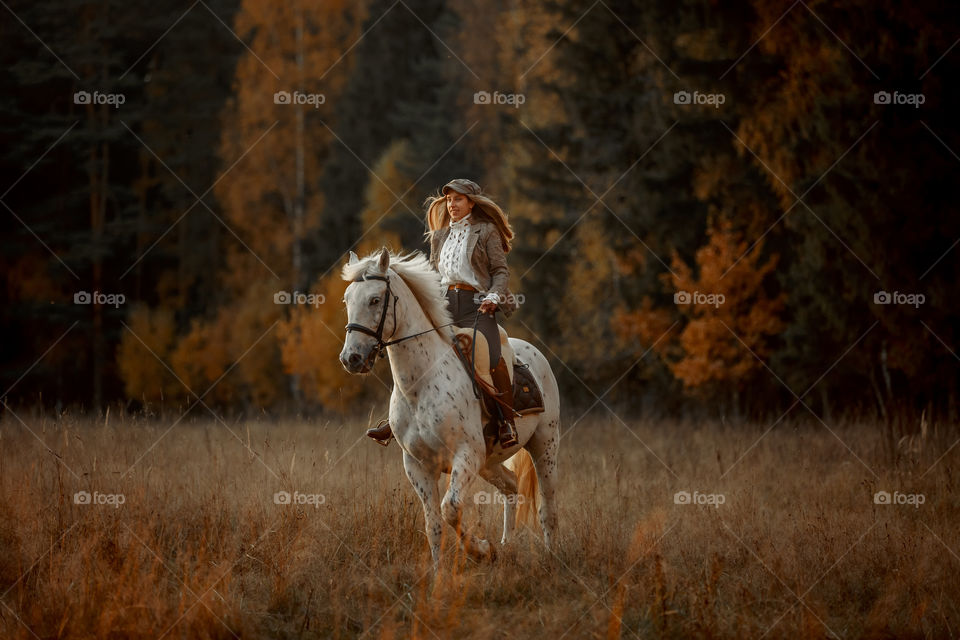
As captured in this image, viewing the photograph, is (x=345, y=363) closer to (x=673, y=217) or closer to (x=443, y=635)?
(x=443, y=635)

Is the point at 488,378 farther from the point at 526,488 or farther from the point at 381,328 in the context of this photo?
the point at 526,488

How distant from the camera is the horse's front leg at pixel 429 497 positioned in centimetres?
650

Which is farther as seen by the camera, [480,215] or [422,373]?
[480,215]

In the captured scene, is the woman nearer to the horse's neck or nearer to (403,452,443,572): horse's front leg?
(403,452,443,572): horse's front leg

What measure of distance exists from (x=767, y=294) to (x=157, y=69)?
71.0ft

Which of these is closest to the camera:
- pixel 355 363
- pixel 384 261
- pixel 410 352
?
pixel 355 363

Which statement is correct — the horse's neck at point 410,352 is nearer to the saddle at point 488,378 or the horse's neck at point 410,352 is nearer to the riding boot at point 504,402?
the saddle at point 488,378

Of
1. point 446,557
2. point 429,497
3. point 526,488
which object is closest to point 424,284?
point 429,497

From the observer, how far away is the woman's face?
24.8 ft

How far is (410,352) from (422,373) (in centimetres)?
18

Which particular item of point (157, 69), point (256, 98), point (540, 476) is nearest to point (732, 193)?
point (540, 476)

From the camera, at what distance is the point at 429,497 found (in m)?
6.58

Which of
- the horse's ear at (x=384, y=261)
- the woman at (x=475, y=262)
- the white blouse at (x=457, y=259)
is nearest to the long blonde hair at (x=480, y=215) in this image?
the woman at (x=475, y=262)

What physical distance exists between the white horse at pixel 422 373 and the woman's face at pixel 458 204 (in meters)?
0.77
